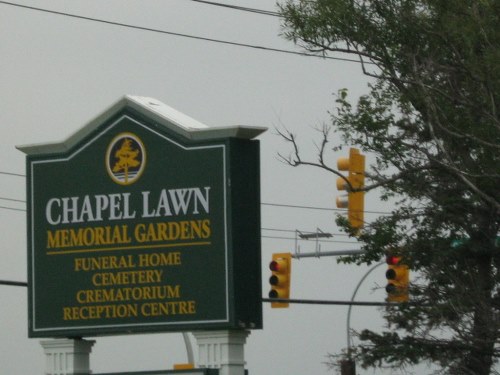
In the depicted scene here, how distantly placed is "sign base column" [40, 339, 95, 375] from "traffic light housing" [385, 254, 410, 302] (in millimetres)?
9878

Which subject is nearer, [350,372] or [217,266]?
[217,266]

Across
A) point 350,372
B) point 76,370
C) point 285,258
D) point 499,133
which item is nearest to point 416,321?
point 350,372

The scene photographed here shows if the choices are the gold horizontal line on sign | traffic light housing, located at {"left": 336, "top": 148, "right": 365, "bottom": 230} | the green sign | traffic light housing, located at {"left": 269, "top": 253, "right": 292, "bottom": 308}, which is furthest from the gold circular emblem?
traffic light housing, located at {"left": 269, "top": 253, "right": 292, "bottom": 308}

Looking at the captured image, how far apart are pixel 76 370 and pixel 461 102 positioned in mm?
7259

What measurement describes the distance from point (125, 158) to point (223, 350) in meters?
2.49

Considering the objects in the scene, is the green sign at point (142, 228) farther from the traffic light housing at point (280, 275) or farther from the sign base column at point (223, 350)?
the traffic light housing at point (280, 275)

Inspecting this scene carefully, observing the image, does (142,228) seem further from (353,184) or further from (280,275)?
(280,275)

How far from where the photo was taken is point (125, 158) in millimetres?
15617

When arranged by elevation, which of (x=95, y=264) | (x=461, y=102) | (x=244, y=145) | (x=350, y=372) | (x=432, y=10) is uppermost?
(x=432, y=10)

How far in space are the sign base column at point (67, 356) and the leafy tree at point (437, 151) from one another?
5589mm

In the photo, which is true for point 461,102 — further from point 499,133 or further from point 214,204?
point 214,204

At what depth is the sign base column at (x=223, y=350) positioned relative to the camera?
14703 mm

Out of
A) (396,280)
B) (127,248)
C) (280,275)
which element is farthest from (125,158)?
(280,275)

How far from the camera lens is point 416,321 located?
2403cm
